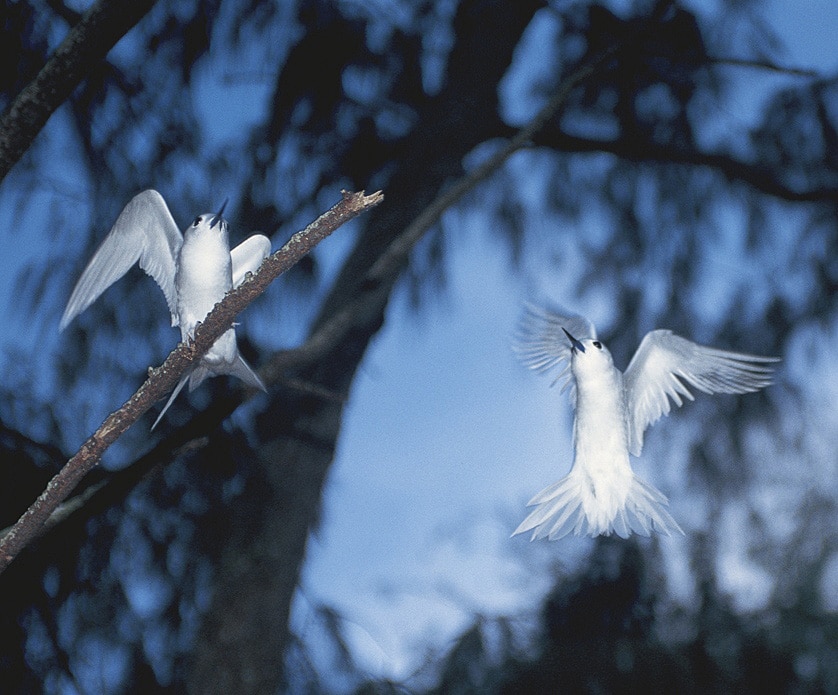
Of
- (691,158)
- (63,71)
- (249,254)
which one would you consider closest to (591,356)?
(249,254)

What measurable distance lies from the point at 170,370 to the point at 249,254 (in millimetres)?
512

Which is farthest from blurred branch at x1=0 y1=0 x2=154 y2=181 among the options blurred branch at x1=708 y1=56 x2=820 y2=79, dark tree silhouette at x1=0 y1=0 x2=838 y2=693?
blurred branch at x1=708 y1=56 x2=820 y2=79

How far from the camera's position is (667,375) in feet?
4.58

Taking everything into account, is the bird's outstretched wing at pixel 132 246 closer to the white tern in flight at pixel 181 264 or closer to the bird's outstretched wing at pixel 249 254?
the white tern in flight at pixel 181 264

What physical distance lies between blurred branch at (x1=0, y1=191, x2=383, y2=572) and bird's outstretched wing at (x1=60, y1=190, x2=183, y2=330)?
12.6 inches

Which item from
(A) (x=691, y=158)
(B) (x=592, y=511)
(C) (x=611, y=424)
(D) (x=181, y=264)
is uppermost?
(A) (x=691, y=158)

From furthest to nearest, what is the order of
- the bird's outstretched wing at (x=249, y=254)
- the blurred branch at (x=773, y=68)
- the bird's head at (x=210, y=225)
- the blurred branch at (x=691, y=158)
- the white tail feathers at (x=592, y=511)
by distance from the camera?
the blurred branch at (x=691, y=158), the blurred branch at (x=773, y=68), the bird's outstretched wing at (x=249, y=254), the bird's head at (x=210, y=225), the white tail feathers at (x=592, y=511)

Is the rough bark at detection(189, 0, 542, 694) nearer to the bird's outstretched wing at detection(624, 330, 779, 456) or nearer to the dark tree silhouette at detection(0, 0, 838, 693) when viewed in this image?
the dark tree silhouette at detection(0, 0, 838, 693)

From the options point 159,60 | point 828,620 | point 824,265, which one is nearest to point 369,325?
point 159,60

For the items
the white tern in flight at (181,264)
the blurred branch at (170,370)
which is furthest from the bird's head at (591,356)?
the white tern in flight at (181,264)

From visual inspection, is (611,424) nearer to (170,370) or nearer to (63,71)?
(170,370)

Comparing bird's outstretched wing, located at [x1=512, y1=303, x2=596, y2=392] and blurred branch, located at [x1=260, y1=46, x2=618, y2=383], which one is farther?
blurred branch, located at [x1=260, y1=46, x2=618, y2=383]

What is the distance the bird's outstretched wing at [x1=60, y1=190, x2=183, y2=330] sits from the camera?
4.67ft

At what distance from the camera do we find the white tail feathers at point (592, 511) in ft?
3.77
